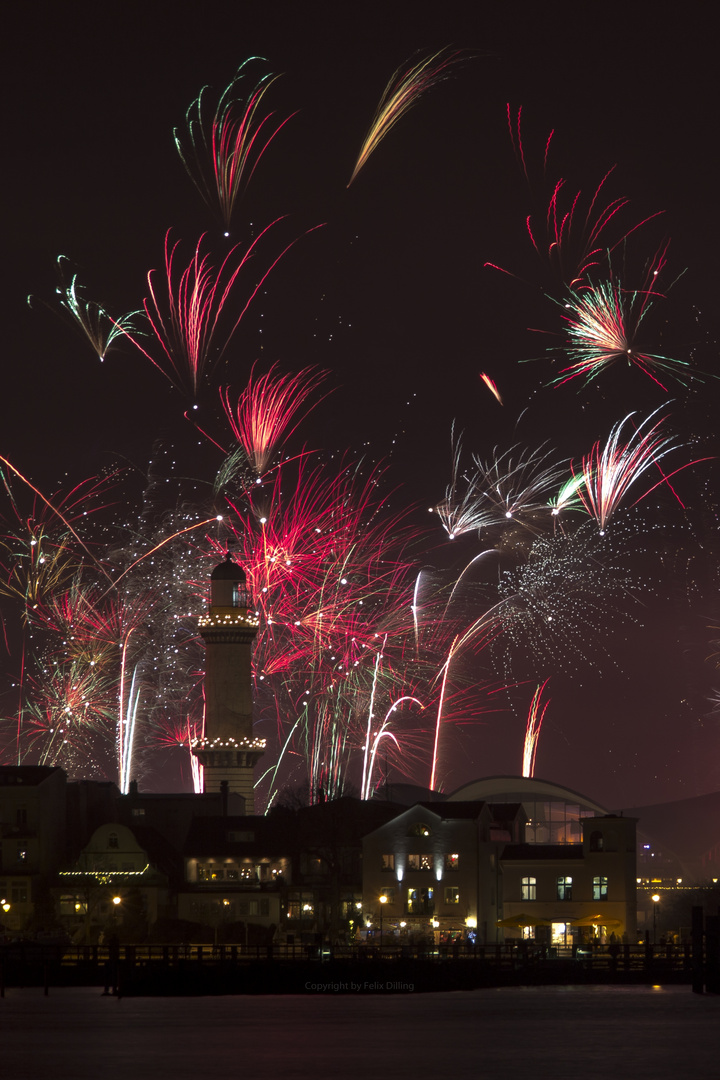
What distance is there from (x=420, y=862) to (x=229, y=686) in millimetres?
23412

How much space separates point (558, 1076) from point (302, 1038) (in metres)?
Result: 9.99

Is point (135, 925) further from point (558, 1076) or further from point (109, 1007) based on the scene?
point (558, 1076)

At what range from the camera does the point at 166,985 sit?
210 ft

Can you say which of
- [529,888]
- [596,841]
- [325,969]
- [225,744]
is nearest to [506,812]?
[529,888]

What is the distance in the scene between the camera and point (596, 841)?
316 ft

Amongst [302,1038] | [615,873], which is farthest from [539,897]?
[302,1038]

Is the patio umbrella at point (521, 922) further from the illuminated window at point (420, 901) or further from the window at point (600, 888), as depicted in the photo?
the illuminated window at point (420, 901)

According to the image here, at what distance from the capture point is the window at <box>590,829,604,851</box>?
315 ft

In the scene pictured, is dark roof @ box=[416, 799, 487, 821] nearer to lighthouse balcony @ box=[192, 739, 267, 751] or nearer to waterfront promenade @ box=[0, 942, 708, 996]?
lighthouse balcony @ box=[192, 739, 267, 751]

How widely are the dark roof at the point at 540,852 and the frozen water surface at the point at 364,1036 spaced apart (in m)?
34.0

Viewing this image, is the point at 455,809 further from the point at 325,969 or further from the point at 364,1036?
the point at 364,1036

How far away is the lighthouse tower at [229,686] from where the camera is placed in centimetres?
11381

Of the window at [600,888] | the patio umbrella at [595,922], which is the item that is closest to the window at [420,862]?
the patio umbrella at [595,922]

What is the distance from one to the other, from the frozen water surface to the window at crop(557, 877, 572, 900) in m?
33.3
